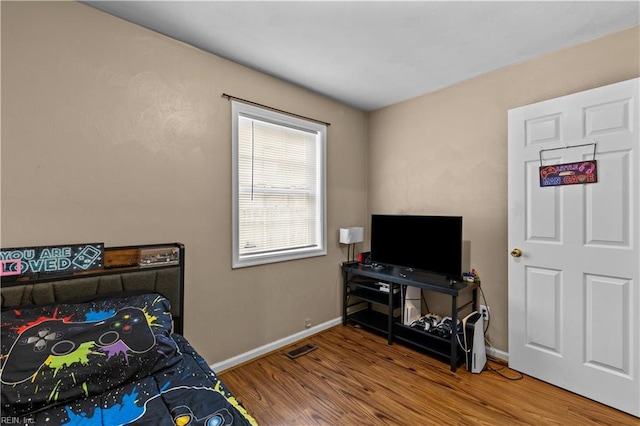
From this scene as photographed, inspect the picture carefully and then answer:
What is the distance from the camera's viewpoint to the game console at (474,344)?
2.35 meters

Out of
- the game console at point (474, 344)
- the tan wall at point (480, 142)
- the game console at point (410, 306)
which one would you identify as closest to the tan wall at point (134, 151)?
the game console at point (410, 306)

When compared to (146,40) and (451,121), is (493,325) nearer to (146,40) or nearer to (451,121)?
(451,121)

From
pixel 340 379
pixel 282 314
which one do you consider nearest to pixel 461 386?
pixel 340 379

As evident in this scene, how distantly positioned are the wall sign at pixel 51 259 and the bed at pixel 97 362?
0.04 meters

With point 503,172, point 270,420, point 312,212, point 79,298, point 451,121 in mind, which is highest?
point 451,121

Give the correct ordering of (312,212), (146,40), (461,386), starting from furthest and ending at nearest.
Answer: (312,212)
(461,386)
(146,40)

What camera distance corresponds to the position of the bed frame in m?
→ 1.56

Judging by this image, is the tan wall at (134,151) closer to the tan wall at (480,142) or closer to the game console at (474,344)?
the tan wall at (480,142)

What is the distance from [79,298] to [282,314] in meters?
1.63

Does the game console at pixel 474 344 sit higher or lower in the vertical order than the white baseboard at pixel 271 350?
higher

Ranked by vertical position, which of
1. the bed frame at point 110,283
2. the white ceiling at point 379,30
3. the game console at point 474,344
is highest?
the white ceiling at point 379,30

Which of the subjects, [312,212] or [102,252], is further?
[312,212]

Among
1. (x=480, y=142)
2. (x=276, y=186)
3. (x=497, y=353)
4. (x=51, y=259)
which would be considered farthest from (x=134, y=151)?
(x=497, y=353)

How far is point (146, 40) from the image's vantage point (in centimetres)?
203
